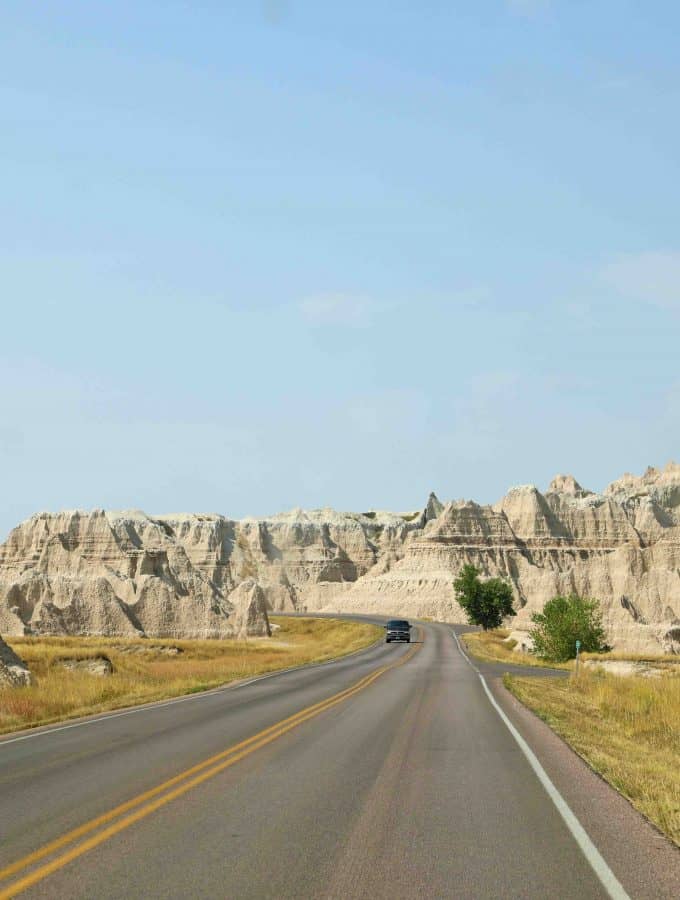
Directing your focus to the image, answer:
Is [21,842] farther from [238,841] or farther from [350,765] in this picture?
[350,765]

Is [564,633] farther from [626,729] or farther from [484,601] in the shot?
[626,729]

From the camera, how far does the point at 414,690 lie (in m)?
28.6

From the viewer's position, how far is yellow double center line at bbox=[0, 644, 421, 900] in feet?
24.4

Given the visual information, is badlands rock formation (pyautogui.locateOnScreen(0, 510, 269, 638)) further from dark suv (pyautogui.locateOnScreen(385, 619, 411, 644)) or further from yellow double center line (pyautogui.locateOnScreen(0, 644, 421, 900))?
yellow double center line (pyautogui.locateOnScreen(0, 644, 421, 900))

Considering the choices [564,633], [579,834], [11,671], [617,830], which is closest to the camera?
[579,834]

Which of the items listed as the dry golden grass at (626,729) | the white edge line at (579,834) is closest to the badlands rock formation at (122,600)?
the dry golden grass at (626,729)

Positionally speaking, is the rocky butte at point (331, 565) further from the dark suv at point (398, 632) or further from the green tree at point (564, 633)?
the dark suv at point (398, 632)

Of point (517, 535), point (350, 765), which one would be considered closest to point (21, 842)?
point (350, 765)

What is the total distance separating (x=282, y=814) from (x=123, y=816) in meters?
1.58

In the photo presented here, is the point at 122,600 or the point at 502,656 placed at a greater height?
the point at 122,600

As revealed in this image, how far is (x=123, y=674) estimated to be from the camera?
3750cm

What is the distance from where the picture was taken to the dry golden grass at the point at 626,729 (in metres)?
11.3

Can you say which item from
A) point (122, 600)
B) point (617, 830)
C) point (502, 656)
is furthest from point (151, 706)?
point (122, 600)

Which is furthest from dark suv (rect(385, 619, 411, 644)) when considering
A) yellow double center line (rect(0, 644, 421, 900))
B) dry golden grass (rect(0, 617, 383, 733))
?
yellow double center line (rect(0, 644, 421, 900))
